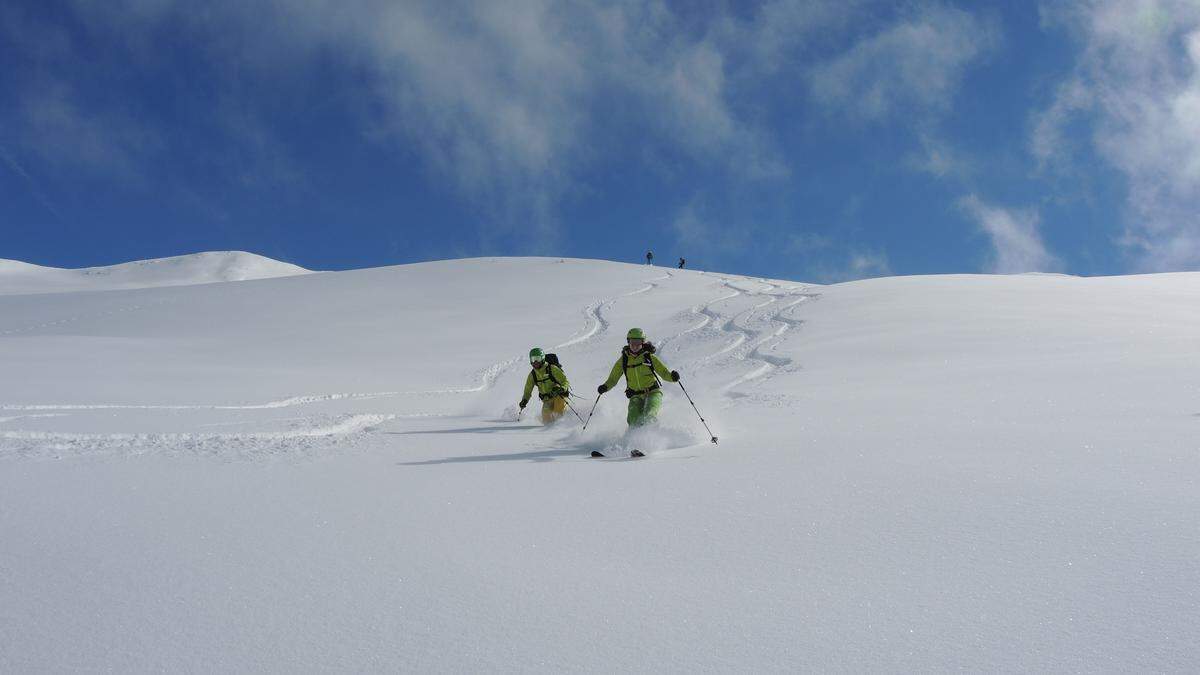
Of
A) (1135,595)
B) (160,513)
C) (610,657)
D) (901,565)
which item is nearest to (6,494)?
(160,513)

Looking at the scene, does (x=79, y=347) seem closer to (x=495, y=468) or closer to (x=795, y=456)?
(x=495, y=468)

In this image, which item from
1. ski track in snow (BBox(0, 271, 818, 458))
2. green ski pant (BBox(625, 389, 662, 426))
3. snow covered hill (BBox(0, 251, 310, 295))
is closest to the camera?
ski track in snow (BBox(0, 271, 818, 458))

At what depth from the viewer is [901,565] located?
3.95 m

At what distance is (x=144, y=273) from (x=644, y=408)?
4085 inches

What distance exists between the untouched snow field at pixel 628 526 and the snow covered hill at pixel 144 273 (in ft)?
232

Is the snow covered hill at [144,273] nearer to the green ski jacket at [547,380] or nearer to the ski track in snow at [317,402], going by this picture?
the ski track in snow at [317,402]

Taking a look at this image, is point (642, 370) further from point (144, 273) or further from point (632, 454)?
point (144, 273)

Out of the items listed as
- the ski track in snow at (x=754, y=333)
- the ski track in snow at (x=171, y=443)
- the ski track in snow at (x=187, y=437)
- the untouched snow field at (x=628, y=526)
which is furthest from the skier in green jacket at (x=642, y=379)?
the ski track in snow at (x=187, y=437)

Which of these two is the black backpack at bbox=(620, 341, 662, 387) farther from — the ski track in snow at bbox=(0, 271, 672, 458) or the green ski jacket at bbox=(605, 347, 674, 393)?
the ski track in snow at bbox=(0, 271, 672, 458)

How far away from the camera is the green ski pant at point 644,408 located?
897 centimetres

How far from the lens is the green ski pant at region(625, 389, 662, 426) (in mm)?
8969

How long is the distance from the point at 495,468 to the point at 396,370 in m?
12.0

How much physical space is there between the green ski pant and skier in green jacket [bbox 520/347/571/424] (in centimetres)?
220

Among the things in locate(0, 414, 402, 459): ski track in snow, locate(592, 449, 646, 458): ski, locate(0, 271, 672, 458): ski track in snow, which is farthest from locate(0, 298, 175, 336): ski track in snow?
locate(592, 449, 646, 458): ski
